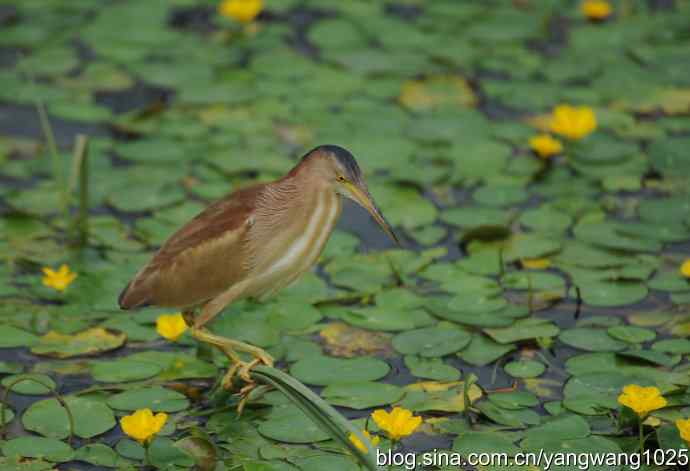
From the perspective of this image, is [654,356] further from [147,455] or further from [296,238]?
[147,455]

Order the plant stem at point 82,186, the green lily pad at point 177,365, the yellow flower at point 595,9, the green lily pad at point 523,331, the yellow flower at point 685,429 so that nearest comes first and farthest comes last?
1. the yellow flower at point 685,429
2. the green lily pad at point 177,365
3. the green lily pad at point 523,331
4. the plant stem at point 82,186
5. the yellow flower at point 595,9

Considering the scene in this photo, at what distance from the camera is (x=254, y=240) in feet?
12.8

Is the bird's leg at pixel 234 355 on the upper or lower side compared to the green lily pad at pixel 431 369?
upper

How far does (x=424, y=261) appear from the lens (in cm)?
474

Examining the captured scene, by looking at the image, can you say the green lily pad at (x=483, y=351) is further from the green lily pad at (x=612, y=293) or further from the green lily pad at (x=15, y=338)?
the green lily pad at (x=15, y=338)

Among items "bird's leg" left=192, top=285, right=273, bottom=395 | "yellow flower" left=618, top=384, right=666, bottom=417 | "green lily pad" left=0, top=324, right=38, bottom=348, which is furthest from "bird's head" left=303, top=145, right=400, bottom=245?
"green lily pad" left=0, top=324, right=38, bottom=348

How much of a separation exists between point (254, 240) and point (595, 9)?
315 centimetres

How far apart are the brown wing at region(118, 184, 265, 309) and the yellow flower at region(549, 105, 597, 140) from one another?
5.69 feet

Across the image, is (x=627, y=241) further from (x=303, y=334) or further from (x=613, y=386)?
(x=303, y=334)

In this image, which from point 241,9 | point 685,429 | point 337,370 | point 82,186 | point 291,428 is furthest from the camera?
point 241,9

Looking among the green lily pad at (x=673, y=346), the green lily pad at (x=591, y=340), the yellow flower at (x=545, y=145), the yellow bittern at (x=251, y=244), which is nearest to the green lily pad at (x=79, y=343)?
the yellow bittern at (x=251, y=244)

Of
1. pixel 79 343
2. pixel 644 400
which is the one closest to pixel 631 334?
pixel 644 400

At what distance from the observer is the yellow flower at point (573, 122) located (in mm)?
5234

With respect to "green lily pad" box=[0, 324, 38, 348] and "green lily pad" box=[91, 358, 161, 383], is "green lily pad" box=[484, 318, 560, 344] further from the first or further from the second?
"green lily pad" box=[0, 324, 38, 348]
